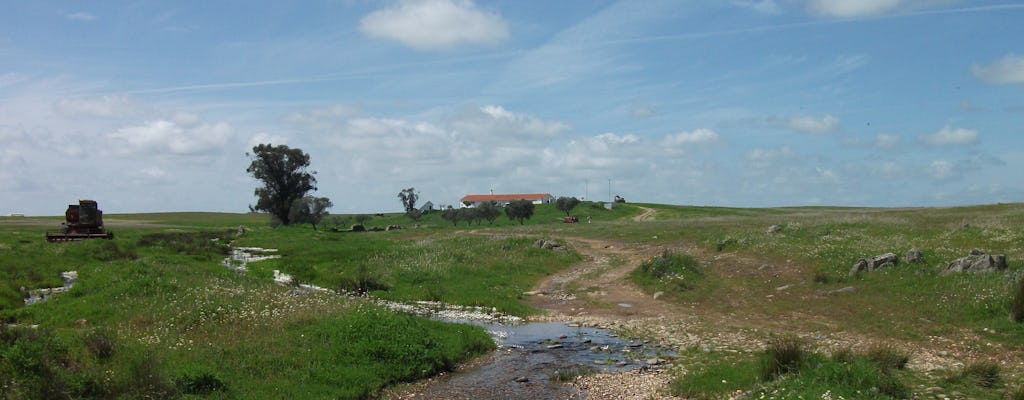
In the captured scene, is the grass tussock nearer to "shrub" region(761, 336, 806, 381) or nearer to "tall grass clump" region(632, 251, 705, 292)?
"tall grass clump" region(632, 251, 705, 292)

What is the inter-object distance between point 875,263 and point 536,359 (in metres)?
18.0

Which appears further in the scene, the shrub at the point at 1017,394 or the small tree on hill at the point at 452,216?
the small tree on hill at the point at 452,216

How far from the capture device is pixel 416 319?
65.6ft

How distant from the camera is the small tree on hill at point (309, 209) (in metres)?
120

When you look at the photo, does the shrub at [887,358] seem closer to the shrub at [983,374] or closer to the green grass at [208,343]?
the shrub at [983,374]

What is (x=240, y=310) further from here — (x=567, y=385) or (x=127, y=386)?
(x=567, y=385)

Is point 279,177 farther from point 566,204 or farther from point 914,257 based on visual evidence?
point 914,257

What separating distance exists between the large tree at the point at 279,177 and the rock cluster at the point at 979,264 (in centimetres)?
9739

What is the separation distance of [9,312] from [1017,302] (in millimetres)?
31977

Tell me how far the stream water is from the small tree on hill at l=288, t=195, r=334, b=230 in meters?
100

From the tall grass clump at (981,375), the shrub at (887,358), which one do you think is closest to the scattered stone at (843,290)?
the shrub at (887,358)

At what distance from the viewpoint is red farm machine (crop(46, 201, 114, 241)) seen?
58312 millimetres

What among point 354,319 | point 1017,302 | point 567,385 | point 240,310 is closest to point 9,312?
point 240,310

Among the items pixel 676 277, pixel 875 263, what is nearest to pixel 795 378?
pixel 875 263
